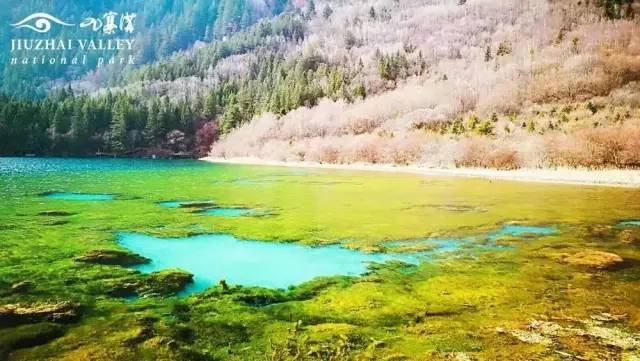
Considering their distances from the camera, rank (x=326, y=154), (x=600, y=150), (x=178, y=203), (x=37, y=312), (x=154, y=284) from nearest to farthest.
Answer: (x=37, y=312)
(x=154, y=284)
(x=178, y=203)
(x=600, y=150)
(x=326, y=154)

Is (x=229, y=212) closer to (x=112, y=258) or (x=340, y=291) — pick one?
(x=112, y=258)

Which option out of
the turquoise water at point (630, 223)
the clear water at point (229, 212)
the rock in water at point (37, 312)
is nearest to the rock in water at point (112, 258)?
the rock in water at point (37, 312)


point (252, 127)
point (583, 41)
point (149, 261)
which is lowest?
point (149, 261)

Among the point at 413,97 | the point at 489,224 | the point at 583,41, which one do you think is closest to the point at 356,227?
the point at 489,224

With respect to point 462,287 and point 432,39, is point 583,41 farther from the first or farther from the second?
point 462,287

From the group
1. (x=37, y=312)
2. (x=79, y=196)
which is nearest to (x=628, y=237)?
(x=37, y=312)

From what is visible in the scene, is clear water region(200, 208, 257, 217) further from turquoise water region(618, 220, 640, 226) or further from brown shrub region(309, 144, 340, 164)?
brown shrub region(309, 144, 340, 164)

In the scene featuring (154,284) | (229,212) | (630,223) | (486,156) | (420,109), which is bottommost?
(154,284)
